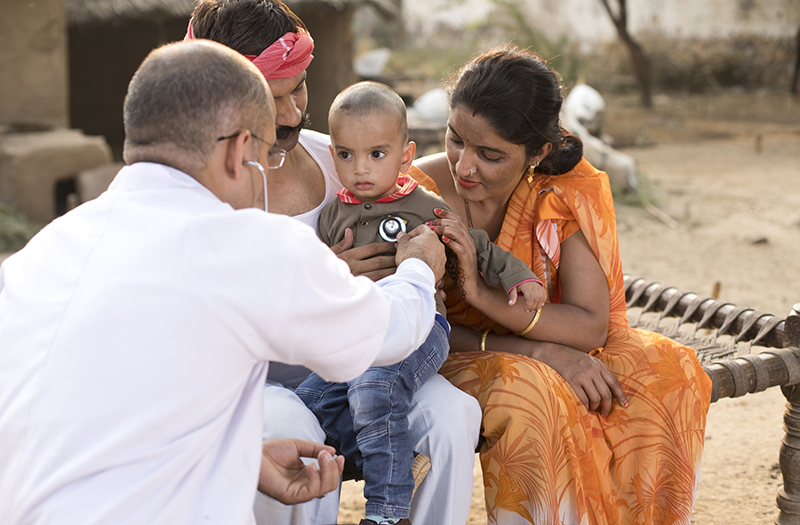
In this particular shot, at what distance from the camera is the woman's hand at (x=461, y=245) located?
2.31 m

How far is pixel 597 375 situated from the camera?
7.95 ft

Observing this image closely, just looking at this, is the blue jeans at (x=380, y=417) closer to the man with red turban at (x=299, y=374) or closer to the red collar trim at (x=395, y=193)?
the man with red turban at (x=299, y=374)

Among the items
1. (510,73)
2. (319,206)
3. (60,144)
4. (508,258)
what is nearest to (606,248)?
(508,258)

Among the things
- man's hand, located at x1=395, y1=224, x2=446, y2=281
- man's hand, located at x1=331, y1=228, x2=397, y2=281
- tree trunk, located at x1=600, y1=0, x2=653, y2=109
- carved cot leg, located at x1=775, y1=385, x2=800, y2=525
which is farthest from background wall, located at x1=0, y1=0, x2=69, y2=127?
tree trunk, located at x1=600, y1=0, x2=653, y2=109

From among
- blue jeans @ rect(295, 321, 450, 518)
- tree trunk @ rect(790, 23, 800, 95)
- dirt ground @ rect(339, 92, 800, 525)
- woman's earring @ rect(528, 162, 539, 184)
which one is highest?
woman's earring @ rect(528, 162, 539, 184)

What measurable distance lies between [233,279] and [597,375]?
148 cm

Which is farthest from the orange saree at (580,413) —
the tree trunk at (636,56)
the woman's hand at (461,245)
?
the tree trunk at (636,56)

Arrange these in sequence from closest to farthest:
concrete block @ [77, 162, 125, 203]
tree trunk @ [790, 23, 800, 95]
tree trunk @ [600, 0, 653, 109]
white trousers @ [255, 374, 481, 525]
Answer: white trousers @ [255, 374, 481, 525]
concrete block @ [77, 162, 125, 203]
tree trunk @ [600, 0, 653, 109]
tree trunk @ [790, 23, 800, 95]

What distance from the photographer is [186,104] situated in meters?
1.46

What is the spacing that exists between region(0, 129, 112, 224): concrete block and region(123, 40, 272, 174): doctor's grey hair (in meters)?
5.45

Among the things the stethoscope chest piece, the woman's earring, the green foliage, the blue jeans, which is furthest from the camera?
the green foliage

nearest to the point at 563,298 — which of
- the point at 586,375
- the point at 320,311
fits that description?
the point at 586,375

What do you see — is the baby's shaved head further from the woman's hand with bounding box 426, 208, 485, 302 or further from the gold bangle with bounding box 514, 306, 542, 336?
the gold bangle with bounding box 514, 306, 542, 336

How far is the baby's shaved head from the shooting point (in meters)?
2.26
